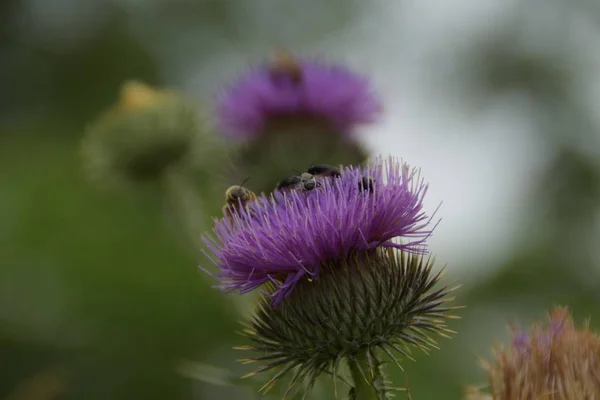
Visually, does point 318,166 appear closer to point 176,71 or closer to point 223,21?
point 176,71

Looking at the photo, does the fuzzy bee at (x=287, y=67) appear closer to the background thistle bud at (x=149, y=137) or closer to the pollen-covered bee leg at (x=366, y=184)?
the background thistle bud at (x=149, y=137)

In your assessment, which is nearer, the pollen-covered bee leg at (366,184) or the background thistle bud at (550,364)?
the background thistle bud at (550,364)

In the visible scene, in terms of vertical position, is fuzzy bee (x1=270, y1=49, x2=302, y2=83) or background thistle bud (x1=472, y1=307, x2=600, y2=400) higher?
fuzzy bee (x1=270, y1=49, x2=302, y2=83)

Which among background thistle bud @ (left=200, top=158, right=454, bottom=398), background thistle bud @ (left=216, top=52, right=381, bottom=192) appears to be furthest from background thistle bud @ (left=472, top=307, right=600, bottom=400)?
background thistle bud @ (left=216, top=52, right=381, bottom=192)

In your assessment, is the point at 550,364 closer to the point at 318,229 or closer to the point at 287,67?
the point at 318,229

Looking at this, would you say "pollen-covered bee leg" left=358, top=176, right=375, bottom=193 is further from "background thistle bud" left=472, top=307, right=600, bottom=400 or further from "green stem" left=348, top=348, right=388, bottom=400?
"background thistle bud" left=472, top=307, right=600, bottom=400

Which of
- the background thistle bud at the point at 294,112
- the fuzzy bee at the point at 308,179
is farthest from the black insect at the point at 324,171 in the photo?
the background thistle bud at the point at 294,112
